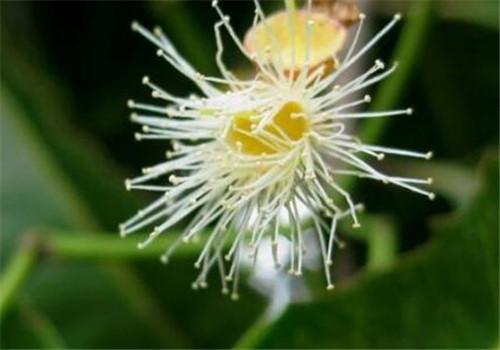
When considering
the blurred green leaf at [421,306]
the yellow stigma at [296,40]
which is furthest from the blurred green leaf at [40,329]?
the yellow stigma at [296,40]

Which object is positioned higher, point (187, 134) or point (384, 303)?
point (187, 134)

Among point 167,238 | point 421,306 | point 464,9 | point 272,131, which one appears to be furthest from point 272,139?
point 464,9

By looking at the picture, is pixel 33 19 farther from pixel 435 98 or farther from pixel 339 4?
pixel 339 4

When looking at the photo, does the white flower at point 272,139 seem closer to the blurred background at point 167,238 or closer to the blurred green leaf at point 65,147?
the blurred background at point 167,238

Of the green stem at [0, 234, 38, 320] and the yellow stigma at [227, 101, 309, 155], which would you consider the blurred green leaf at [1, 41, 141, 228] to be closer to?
the green stem at [0, 234, 38, 320]

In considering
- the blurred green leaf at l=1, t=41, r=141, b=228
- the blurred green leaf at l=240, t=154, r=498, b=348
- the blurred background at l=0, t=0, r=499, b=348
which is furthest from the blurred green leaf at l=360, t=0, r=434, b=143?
the blurred green leaf at l=1, t=41, r=141, b=228

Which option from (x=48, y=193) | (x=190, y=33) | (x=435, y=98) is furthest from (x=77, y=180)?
(x=435, y=98)

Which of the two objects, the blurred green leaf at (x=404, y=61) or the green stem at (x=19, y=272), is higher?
the green stem at (x=19, y=272)

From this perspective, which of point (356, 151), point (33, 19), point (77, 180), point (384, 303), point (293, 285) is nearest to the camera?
point (356, 151)
